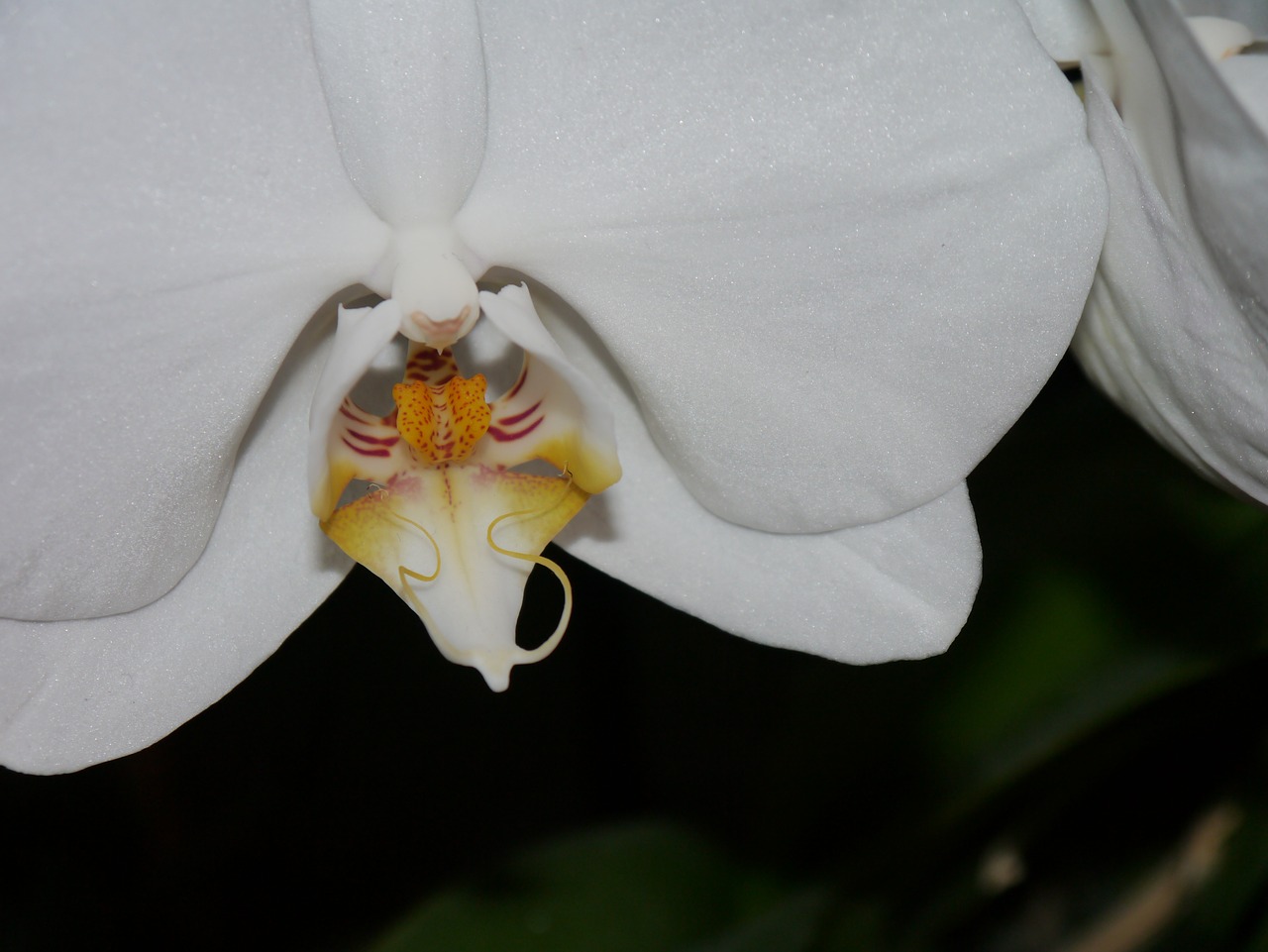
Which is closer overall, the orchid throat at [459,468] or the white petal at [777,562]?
the orchid throat at [459,468]

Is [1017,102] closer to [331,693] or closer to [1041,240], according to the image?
[1041,240]

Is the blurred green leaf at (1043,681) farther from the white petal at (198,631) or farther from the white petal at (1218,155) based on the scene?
the white petal at (198,631)

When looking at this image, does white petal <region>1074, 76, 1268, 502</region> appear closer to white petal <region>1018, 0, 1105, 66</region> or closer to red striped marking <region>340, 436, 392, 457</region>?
white petal <region>1018, 0, 1105, 66</region>

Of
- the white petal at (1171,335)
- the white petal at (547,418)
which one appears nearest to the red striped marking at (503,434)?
the white petal at (547,418)

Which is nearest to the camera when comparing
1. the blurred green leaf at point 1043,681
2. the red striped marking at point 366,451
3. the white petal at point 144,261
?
the white petal at point 144,261

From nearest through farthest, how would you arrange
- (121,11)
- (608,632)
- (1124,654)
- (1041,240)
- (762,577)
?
1. (121,11)
2. (1041,240)
3. (762,577)
4. (1124,654)
5. (608,632)

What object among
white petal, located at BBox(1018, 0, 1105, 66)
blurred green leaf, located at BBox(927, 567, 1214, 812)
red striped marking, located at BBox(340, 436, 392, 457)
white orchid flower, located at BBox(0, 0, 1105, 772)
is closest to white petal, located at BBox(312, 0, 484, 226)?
white orchid flower, located at BBox(0, 0, 1105, 772)

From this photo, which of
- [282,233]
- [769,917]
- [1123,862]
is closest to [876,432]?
[282,233]

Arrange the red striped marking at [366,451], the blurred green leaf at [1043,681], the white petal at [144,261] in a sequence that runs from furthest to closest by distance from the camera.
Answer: the blurred green leaf at [1043,681] < the red striped marking at [366,451] < the white petal at [144,261]
